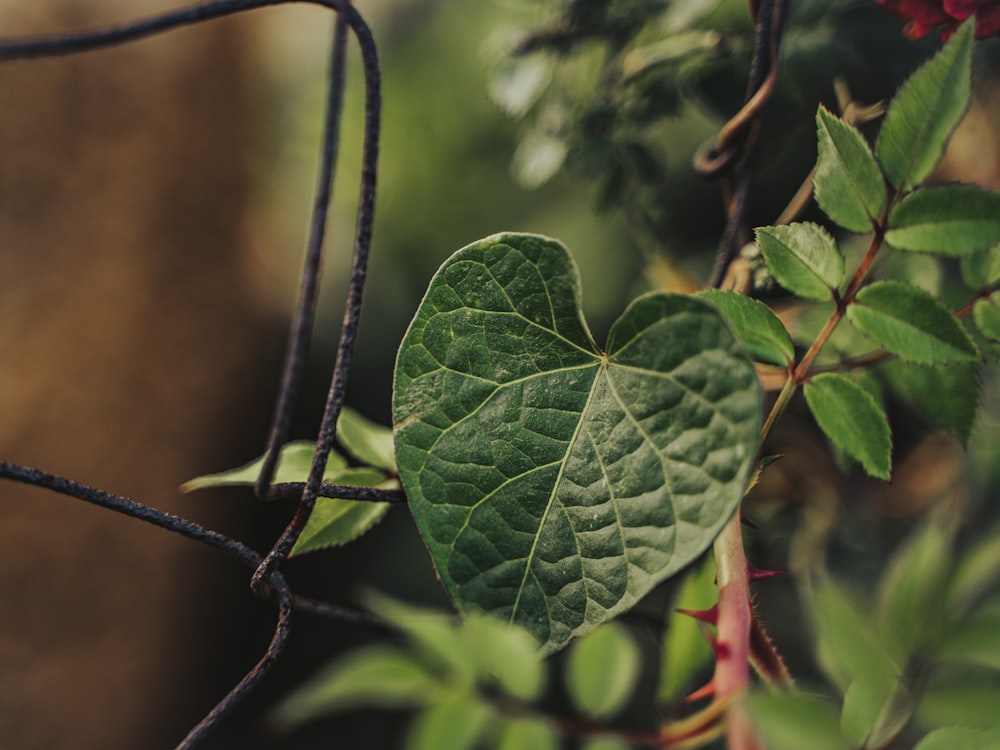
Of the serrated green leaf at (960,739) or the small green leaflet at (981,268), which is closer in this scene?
the serrated green leaf at (960,739)

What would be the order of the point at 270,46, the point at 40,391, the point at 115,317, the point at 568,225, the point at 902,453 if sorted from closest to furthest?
the point at 902,453, the point at 568,225, the point at 40,391, the point at 115,317, the point at 270,46

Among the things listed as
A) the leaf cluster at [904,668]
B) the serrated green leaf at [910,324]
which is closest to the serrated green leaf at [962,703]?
the leaf cluster at [904,668]

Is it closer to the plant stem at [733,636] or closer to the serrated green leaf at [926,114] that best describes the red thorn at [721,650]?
the plant stem at [733,636]

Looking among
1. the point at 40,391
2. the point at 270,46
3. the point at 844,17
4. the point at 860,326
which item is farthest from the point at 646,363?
the point at 270,46

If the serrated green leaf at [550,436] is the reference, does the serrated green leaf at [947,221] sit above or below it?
above

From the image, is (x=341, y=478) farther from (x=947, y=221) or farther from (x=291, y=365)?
(x=947, y=221)

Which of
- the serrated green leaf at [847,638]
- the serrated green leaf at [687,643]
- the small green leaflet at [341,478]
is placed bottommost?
the serrated green leaf at [687,643]

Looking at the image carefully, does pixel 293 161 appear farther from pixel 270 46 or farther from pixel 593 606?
pixel 593 606
